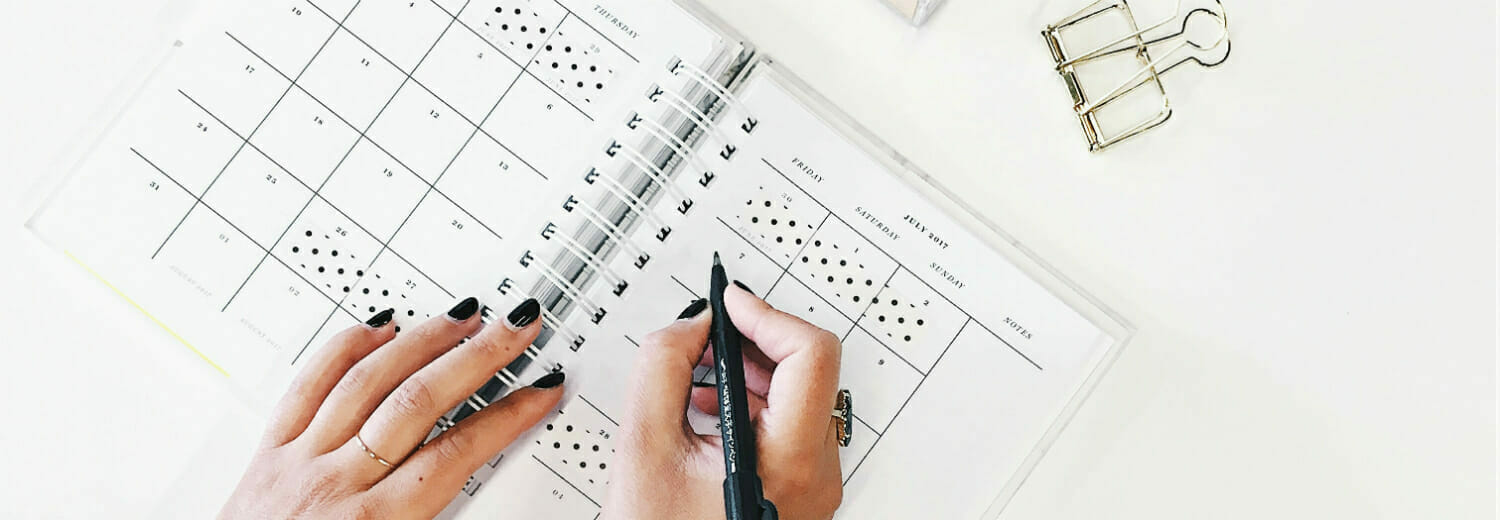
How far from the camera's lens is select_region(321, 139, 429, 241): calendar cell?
74 centimetres

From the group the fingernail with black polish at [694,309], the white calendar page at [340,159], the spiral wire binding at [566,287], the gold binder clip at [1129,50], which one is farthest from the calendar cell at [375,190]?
the gold binder clip at [1129,50]

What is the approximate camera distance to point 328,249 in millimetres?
738

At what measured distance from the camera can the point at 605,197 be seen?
2.41 ft

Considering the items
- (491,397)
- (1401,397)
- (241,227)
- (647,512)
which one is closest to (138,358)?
(241,227)

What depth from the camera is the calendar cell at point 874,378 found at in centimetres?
73

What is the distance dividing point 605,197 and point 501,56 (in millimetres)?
130

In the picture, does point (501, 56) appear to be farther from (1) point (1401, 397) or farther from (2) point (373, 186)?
(1) point (1401, 397)

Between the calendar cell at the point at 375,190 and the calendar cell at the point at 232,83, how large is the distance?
7cm

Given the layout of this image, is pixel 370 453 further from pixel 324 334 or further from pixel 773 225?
pixel 773 225

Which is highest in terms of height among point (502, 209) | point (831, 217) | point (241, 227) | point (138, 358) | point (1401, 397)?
point (1401, 397)

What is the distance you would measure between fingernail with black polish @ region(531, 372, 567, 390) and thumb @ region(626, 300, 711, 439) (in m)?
0.07

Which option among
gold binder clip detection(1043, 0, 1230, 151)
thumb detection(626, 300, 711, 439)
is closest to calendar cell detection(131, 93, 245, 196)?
thumb detection(626, 300, 711, 439)

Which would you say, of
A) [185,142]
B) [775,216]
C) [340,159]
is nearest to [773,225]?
[775,216]

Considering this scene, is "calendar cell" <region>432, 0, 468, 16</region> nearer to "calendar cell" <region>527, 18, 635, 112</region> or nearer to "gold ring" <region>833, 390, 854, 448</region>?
"calendar cell" <region>527, 18, 635, 112</region>
